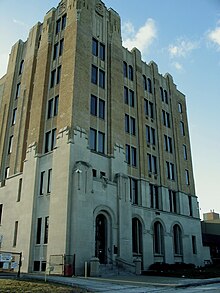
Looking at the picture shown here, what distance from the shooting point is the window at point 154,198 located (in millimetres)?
38250

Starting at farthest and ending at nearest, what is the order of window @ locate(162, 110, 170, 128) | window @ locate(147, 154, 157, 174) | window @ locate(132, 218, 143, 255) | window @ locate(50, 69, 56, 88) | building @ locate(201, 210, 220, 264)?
building @ locate(201, 210, 220, 264)
window @ locate(162, 110, 170, 128)
window @ locate(147, 154, 157, 174)
window @ locate(50, 69, 56, 88)
window @ locate(132, 218, 143, 255)

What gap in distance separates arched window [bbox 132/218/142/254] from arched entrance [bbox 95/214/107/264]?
5.58m

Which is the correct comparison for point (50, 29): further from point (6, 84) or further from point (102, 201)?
point (102, 201)

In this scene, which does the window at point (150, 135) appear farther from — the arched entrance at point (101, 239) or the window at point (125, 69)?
the arched entrance at point (101, 239)

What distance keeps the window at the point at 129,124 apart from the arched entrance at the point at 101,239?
12679 millimetres

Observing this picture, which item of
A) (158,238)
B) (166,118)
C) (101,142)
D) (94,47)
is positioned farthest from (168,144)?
(94,47)

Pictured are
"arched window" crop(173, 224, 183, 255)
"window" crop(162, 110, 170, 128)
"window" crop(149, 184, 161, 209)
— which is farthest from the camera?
"window" crop(162, 110, 170, 128)

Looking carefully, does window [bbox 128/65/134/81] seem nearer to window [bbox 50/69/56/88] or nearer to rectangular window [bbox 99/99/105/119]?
rectangular window [bbox 99/99/105/119]

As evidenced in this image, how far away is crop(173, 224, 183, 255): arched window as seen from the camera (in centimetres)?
3900

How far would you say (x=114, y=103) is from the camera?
36.2 metres

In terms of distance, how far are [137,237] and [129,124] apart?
13587 millimetres

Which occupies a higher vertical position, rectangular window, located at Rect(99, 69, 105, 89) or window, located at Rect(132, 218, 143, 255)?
rectangular window, located at Rect(99, 69, 105, 89)

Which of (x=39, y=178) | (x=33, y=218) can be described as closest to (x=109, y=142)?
(x=39, y=178)

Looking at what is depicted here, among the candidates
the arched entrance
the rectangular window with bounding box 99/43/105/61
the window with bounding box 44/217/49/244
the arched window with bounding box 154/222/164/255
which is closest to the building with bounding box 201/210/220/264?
the arched window with bounding box 154/222/164/255
